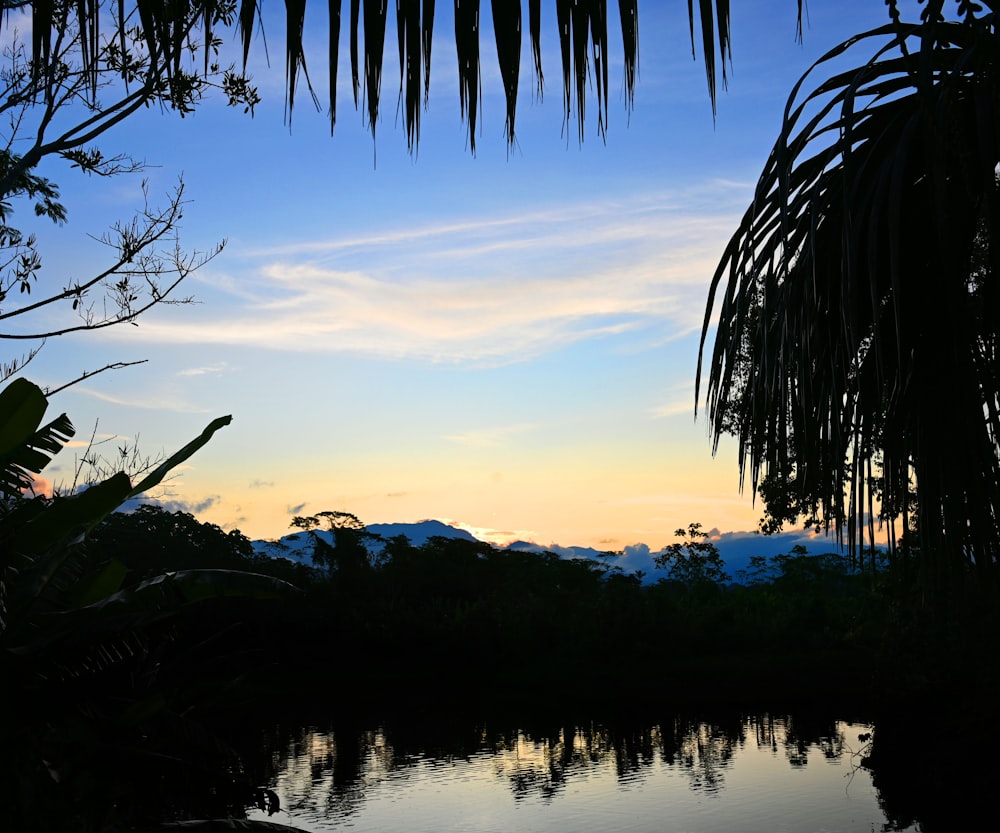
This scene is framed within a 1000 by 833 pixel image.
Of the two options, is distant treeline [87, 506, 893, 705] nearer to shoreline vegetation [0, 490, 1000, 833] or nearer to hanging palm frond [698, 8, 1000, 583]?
shoreline vegetation [0, 490, 1000, 833]

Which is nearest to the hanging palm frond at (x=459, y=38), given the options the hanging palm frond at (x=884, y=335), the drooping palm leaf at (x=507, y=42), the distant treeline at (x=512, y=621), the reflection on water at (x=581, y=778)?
the drooping palm leaf at (x=507, y=42)

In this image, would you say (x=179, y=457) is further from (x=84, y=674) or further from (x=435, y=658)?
(x=435, y=658)

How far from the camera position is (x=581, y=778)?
11.1 meters

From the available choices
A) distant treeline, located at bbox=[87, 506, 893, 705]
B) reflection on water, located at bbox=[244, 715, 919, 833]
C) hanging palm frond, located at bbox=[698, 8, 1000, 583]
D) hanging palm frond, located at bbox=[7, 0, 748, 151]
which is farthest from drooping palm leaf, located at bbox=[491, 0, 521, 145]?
distant treeline, located at bbox=[87, 506, 893, 705]

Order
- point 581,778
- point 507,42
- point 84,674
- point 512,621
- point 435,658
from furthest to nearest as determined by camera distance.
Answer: point 512,621
point 435,658
point 581,778
point 84,674
point 507,42

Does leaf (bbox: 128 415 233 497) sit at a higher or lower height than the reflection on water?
higher

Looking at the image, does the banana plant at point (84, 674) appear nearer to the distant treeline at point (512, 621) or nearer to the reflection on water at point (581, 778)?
the reflection on water at point (581, 778)

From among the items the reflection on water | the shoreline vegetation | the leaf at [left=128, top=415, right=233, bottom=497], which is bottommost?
the reflection on water

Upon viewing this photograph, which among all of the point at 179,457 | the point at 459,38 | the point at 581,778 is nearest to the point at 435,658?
the point at 581,778

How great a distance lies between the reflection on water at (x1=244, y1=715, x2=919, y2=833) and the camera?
9.34m

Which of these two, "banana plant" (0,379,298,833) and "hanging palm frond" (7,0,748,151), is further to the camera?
"banana plant" (0,379,298,833)

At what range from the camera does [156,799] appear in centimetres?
412

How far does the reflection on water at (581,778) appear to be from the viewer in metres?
9.34

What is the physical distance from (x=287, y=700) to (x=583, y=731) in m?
5.76
